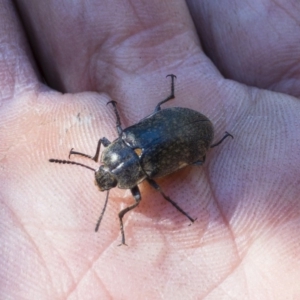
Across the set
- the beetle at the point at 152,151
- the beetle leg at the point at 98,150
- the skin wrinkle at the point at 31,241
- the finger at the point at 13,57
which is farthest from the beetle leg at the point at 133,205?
the finger at the point at 13,57

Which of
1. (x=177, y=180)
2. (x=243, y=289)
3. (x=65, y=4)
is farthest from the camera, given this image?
(x=65, y=4)

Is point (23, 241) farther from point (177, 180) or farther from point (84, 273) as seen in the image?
point (177, 180)

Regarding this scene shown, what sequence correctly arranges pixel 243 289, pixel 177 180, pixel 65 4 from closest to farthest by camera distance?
A: pixel 243 289 → pixel 177 180 → pixel 65 4

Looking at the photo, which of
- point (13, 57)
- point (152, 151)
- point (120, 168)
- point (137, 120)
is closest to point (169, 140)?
point (152, 151)

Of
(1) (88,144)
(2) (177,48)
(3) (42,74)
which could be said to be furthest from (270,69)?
(3) (42,74)

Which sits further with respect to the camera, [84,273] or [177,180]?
[177,180]

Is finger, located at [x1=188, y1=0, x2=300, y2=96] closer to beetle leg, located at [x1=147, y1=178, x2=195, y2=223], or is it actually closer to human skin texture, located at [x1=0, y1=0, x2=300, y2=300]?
human skin texture, located at [x1=0, y1=0, x2=300, y2=300]

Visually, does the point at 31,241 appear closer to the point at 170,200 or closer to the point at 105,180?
the point at 105,180
